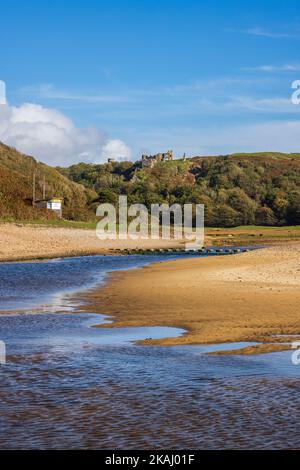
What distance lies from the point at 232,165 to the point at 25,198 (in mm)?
94137

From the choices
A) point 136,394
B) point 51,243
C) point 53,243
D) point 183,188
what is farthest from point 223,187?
point 136,394

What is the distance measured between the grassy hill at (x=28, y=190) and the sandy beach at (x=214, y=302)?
4391 centimetres

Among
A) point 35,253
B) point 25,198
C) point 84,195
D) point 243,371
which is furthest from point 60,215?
point 243,371

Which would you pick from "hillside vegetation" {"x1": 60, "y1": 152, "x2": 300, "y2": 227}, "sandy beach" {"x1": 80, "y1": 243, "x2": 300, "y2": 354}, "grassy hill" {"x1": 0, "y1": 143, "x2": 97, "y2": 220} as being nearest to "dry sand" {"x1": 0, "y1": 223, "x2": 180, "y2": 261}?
"grassy hill" {"x1": 0, "y1": 143, "x2": 97, "y2": 220}

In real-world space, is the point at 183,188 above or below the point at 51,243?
above

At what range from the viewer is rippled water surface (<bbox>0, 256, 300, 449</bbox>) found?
8.25 m

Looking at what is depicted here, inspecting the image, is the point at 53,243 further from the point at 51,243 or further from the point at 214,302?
the point at 214,302

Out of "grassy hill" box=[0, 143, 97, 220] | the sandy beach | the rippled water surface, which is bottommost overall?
the rippled water surface

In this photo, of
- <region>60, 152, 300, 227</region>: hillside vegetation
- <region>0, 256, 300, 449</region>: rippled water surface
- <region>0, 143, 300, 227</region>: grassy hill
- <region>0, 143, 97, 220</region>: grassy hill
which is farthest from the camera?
<region>60, 152, 300, 227</region>: hillside vegetation

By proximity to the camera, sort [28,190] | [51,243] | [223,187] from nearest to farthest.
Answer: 1. [51,243]
2. [28,190]
3. [223,187]

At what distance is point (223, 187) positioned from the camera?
154875 mm

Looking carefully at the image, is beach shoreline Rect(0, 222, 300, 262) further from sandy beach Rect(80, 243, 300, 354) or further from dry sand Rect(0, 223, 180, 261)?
sandy beach Rect(80, 243, 300, 354)

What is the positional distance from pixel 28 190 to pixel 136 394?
258 feet

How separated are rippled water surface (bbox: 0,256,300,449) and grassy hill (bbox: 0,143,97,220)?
5708 cm
